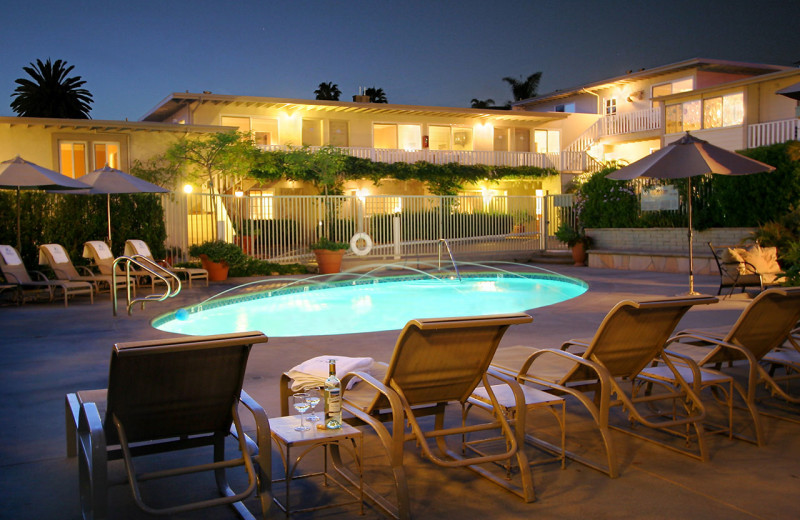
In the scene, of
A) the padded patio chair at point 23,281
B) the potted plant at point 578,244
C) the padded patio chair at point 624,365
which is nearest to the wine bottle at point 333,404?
the padded patio chair at point 624,365

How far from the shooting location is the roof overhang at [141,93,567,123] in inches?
1072

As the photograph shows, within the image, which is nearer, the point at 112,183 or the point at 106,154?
the point at 112,183

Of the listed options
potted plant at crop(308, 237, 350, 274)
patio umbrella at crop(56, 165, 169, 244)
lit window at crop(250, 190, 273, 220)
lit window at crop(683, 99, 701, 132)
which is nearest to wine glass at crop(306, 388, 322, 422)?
patio umbrella at crop(56, 165, 169, 244)

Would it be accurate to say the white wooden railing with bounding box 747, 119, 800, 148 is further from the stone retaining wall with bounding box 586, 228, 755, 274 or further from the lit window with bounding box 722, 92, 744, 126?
the stone retaining wall with bounding box 586, 228, 755, 274

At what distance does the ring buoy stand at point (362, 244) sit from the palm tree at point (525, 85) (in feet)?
128

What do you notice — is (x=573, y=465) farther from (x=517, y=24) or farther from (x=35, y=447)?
(x=517, y=24)

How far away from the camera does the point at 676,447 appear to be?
4238 millimetres

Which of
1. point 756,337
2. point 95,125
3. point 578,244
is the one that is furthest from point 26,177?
point 578,244

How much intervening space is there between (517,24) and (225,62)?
1862 cm

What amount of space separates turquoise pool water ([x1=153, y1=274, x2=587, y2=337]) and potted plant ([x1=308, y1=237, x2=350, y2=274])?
1.41m

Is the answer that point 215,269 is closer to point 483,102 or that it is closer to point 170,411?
point 170,411

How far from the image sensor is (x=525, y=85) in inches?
2211

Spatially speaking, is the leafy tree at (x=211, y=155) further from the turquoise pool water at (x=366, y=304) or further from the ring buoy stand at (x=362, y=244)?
the turquoise pool water at (x=366, y=304)

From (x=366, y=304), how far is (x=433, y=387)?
996 centimetres
